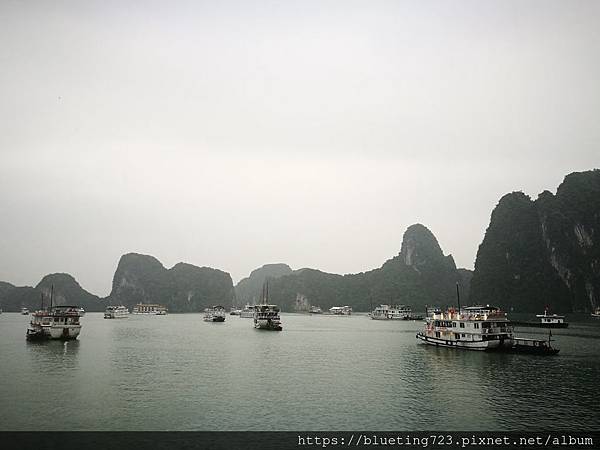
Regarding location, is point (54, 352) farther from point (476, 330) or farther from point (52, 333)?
point (476, 330)

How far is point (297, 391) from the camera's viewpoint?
4194 cm

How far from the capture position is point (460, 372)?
52.8 m

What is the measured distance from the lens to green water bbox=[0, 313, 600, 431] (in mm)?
31781

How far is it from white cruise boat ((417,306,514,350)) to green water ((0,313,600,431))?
2.10 metres

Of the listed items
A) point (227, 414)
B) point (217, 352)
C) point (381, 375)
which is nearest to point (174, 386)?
point (227, 414)

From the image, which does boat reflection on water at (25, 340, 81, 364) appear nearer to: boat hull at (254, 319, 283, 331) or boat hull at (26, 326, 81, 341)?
boat hull at (26, 326, 81, 341)

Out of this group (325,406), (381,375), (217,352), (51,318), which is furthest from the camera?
(51,318)

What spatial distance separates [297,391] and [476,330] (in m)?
40.5

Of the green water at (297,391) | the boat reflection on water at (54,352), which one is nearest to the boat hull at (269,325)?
the boat reflection on water at (54,352)

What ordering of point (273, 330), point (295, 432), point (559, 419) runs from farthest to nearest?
point (273, 330), point (559, 419), point (295, 432)

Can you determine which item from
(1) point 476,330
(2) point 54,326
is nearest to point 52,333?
(2) point 54,326

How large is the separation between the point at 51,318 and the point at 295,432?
76077 mm

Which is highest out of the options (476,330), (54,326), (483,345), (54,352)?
(476,330)

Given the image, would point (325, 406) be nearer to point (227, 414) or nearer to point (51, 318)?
point (227, 414)
